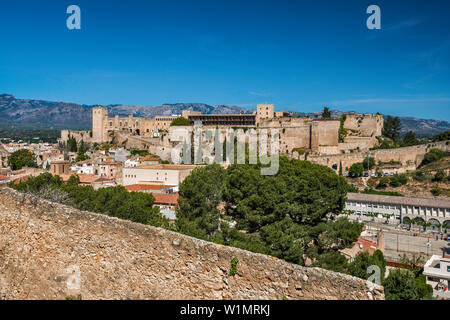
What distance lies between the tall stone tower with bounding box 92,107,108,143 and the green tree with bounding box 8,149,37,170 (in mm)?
18127

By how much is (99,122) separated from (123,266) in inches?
3217

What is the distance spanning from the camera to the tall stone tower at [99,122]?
83.2 m

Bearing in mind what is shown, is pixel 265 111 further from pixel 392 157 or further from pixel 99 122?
pixel 99 122

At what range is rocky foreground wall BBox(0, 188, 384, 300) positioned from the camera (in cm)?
590

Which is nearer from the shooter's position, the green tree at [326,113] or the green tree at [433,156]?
the green tree at [433,156]

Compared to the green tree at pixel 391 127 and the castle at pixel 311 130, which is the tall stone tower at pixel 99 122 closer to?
the castle at pixel 311 130

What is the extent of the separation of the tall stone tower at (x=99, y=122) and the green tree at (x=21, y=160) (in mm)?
18127

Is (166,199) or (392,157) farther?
(392,157)

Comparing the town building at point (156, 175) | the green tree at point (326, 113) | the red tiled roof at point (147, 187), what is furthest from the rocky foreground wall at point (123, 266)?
the green tree at point (326, 113)

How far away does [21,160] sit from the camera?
62.7 m

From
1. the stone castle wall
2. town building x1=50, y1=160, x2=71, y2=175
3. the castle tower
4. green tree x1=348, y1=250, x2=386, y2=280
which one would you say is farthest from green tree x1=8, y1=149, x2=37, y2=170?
green tree x1=348, y1=250, x2=386, y2=280

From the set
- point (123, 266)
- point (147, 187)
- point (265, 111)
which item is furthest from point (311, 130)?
point (123, 266)

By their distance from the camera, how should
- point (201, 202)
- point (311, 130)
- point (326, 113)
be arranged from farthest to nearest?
point (326, 113)
point (311, 130)
point (201, 202)
